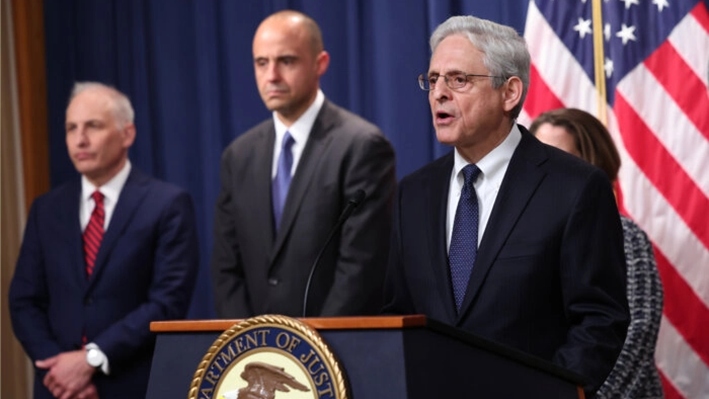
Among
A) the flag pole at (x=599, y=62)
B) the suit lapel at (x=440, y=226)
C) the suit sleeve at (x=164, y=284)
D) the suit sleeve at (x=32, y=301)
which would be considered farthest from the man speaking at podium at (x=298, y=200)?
the suit lapel at (x=440, y=226)

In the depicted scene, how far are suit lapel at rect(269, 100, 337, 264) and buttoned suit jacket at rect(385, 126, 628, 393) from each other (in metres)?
1.68

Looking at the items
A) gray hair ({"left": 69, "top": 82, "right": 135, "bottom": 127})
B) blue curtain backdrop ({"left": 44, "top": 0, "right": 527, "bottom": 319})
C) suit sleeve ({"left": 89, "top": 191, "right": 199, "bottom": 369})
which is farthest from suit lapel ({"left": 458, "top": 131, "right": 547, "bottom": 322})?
blue curtain backdrop ({"left": 44, "top": 0, "right": 527, "bottom": 319})

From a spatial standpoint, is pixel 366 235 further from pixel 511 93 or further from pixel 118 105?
pixel 511 93

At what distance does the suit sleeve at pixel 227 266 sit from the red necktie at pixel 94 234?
1.52ft

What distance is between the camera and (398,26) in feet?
17.4

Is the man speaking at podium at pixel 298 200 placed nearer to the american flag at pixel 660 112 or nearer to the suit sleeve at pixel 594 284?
the american flag at pixel 660 112

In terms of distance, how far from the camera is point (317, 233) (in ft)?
13.7

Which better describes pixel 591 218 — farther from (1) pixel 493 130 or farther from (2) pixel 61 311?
(2) pixel 61 311

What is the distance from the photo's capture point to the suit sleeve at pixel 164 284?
4.30 m

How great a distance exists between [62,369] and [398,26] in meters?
2.12

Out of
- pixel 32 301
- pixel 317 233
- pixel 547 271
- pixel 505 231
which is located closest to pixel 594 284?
pixel 547 271

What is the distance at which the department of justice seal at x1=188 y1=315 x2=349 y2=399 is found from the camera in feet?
6.35

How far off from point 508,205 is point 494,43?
369 millimetres

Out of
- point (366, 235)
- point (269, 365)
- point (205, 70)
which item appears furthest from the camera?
point (205, 70)
